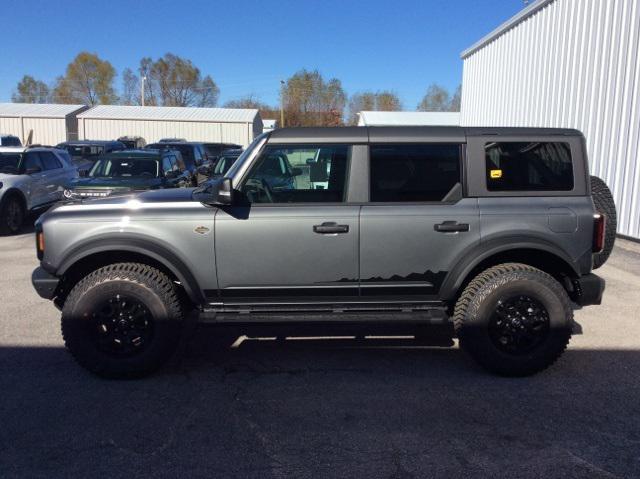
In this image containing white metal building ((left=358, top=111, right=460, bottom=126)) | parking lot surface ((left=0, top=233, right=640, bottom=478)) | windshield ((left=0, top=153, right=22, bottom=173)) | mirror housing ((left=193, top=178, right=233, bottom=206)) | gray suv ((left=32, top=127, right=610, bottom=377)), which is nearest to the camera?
parking lot surface ((left=0, top=233, right=640, bottom=478))

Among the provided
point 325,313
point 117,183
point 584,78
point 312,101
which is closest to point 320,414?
point 325,313

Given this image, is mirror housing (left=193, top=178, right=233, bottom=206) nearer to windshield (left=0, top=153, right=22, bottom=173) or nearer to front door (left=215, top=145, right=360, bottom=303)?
front door (left=215, top=145, right=360, bottom=303)

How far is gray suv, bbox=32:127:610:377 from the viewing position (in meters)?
4.25

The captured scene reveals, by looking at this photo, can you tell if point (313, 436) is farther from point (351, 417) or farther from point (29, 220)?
point (29, 220)

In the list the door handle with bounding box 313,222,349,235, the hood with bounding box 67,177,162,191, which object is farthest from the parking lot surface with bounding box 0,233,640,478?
the hood with bounding box 67,177,162,191

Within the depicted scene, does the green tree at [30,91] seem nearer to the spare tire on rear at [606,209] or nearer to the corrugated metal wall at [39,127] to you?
the corrugated metal wall at [39,127]

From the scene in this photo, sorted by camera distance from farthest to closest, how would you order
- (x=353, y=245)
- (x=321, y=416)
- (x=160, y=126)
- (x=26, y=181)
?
(x=160, y=126) < (x=26, y=181) < (x=353, y=245) < (x=321, y=416)

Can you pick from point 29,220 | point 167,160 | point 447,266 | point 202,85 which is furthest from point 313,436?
point 202,85

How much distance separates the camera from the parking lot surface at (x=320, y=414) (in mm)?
3223

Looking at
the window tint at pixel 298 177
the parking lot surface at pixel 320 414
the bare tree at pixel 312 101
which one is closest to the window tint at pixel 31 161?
the parking lot surface at pixel 320 414

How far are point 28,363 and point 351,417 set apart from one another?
2903 millimetres

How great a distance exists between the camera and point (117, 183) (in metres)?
10.9

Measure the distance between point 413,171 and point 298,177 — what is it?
0.94m

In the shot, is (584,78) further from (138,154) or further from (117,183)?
(117,183)
